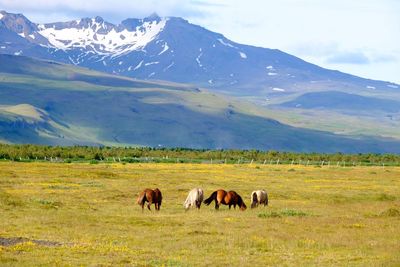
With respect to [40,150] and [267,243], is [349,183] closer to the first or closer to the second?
[267,243]

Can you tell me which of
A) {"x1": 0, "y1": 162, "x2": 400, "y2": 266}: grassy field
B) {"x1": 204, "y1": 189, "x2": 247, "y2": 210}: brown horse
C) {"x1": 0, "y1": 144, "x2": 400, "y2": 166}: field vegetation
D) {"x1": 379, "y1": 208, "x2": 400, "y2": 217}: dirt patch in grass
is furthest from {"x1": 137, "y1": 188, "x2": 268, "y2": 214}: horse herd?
{"x1": 0, "y1": 144, "x2": 400, "y2": 166}: field vegetation

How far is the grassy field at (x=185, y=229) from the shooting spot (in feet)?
92.2

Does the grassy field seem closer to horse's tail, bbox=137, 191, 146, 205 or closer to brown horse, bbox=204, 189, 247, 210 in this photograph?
horse's tail, bbox=137, 191, 146, 205

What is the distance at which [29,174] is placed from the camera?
247 feet

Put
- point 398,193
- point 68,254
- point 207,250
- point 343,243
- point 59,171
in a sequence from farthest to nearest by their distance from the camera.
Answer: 1. point 59,171
2. point 398,193
3. point 343,243
4. point 207,250
5. point 68,254

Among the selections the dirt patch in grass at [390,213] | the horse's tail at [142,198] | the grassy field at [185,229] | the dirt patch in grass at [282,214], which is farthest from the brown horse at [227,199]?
the dirt patch in grass at [390,213]

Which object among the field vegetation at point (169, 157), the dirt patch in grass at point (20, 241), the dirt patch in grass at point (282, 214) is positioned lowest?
the dirt patch in grass at point (20, 241)

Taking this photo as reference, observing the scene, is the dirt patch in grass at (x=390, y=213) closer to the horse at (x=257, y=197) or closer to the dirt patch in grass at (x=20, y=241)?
the horse at (x=257, y=197)

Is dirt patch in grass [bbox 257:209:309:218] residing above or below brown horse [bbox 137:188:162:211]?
below

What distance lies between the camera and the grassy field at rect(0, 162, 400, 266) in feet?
92.2

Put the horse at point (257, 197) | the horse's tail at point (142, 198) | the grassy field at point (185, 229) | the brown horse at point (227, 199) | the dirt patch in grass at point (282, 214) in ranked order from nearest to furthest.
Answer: the grassy field at point (185, 229) < the dirt patch in grass at point (282, 214) < the horse's tail at point (142, 198) < the brown horse at point (227, 199) < the horse at point (257, 197)

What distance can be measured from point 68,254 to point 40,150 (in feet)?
357

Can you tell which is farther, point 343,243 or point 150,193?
point 150,193

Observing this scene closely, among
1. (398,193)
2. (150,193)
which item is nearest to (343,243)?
→ (150,193)
